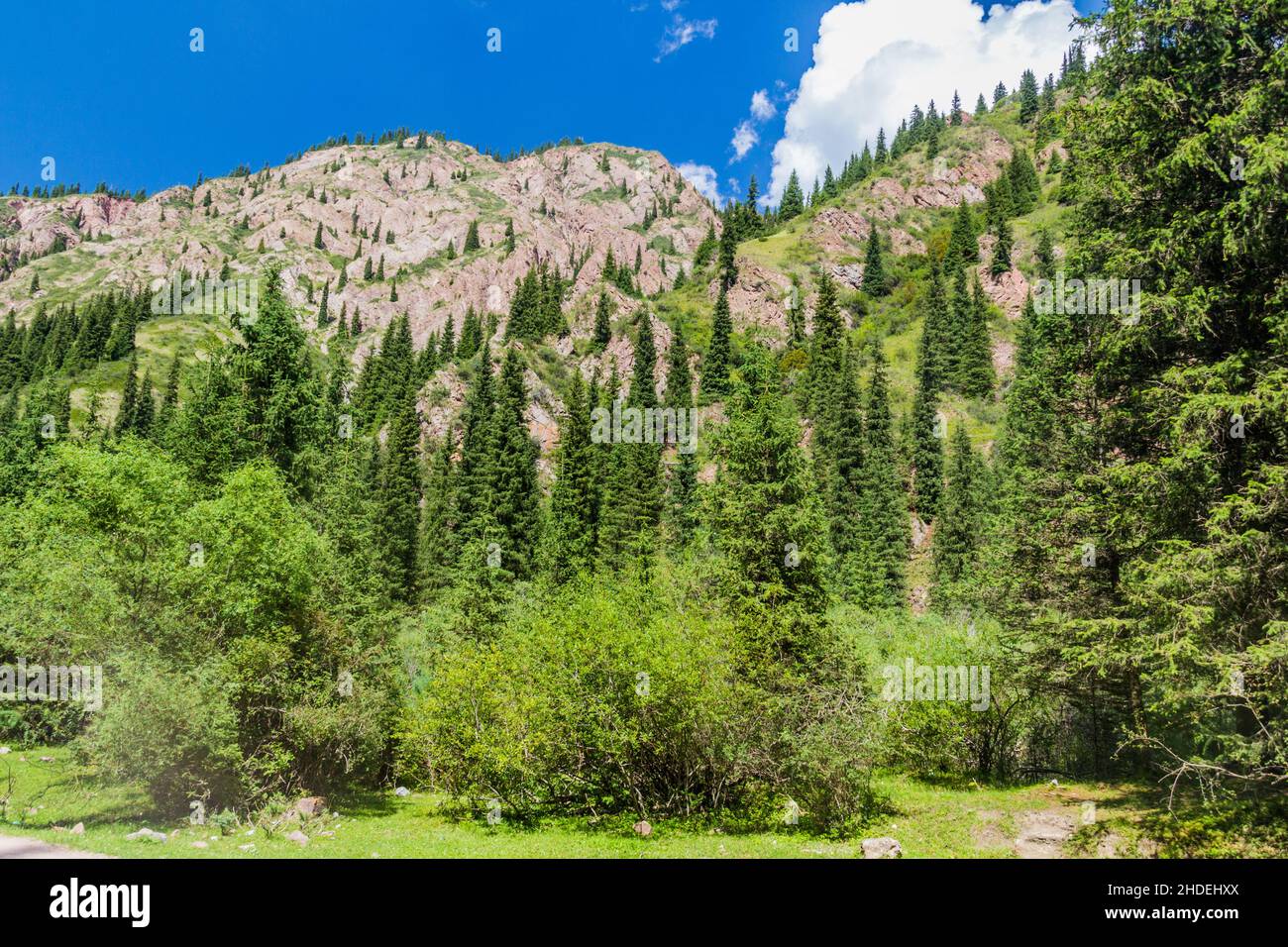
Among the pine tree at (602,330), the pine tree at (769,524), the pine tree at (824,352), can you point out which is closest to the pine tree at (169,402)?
the pine tree at (602,330)

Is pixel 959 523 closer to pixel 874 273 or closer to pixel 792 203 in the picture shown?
pixel 874 273

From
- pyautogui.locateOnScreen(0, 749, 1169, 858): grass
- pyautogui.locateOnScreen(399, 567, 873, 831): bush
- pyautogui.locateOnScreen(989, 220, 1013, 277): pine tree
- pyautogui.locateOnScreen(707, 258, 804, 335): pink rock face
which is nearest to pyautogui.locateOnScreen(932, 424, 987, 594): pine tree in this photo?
pyautogui.locateOnScreen(0, 749, 1169, 858): grass

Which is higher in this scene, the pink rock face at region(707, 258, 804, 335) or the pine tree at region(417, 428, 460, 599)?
the pink rock face at region(707, 258, 804, 335)

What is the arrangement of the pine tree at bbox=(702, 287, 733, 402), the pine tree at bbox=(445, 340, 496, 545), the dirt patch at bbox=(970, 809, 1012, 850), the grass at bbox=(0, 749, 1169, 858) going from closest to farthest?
the dirt patch at bbox=(970, 809, 1012, 850)
the grass at bbox=(0, 749, 1169, 858)
the pine tree at bbox=(445, 340, 496, 545)
the pine tree at bbox=(702, 287, 733, 402)

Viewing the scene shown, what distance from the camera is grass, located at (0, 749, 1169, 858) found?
14.6 metres

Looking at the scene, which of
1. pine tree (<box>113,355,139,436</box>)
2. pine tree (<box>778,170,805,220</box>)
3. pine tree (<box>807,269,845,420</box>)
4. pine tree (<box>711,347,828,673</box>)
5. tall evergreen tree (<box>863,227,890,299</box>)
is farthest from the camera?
pine tree (<box>778,170,805,220</box>)

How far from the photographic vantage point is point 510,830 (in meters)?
19.1

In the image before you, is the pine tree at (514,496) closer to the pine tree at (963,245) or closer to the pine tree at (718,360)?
the pine tree at (718,360)

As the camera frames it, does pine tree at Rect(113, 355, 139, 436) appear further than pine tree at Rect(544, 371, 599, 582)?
Yes

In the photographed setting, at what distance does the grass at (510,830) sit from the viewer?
14.6m

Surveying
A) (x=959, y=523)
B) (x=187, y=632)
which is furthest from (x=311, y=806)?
(x=959, y=523)

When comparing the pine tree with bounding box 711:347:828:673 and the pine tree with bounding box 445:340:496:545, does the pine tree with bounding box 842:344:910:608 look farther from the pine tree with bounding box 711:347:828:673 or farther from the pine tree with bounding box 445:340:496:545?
the pine tree with bounding box 711:347:828:673

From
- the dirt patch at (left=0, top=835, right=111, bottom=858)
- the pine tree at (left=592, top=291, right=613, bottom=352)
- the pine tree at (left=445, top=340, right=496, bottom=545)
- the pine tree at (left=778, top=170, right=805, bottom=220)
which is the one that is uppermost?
the pine tree at (left=778, top=170, right=805, bottom=220)

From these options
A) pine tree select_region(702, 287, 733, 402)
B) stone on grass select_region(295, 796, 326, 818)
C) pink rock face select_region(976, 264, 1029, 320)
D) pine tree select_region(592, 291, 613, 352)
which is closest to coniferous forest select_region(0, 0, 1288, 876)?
stone on grass select_region(295, 796, 326, 818)
